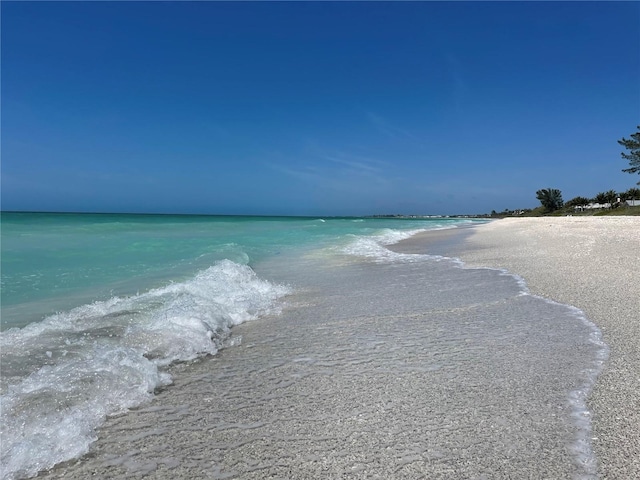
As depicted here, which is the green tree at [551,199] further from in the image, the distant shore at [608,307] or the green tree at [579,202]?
the distant shore at [608,307]

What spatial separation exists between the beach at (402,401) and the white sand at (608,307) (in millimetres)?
20

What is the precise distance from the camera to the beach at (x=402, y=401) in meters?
2.53

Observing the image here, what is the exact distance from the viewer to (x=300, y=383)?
3.88 metres

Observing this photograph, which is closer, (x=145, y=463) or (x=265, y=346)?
(x=145, y=463)

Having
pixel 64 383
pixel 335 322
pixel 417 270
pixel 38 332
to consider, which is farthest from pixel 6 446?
pixel 417 270

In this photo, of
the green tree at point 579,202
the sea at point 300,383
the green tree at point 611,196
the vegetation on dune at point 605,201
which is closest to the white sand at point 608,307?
the sea at point 300,383

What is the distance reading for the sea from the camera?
2605 mm

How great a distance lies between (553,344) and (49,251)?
18.7m

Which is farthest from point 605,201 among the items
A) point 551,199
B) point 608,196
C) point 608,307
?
point 608,307

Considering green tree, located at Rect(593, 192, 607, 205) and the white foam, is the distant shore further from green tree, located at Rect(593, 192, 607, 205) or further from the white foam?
green tree, located at Rect(593, 192, 607, 205)

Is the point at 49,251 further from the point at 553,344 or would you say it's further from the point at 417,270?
the point at 553,344

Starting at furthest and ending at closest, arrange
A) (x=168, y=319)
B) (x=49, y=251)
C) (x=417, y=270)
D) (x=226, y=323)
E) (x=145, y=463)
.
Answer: (x=49, y=251) < (x=417, y=270) < (x=226, y=323) < (x=168, y=319) < (x=145, y=463)

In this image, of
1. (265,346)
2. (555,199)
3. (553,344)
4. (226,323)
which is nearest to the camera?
(553,344)

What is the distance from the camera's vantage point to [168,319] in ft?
19.3
